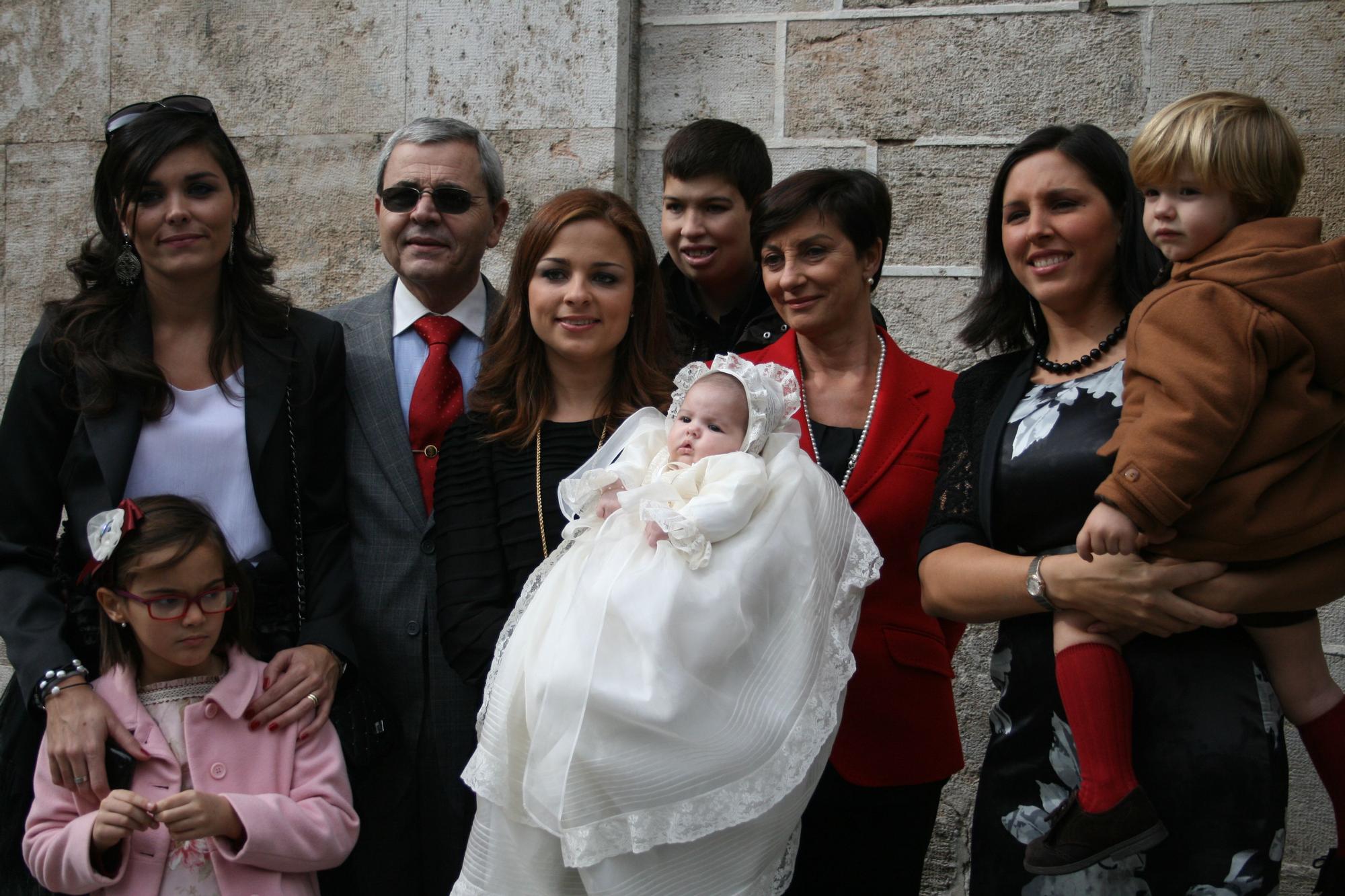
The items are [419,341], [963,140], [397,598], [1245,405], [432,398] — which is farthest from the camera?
[963,140]

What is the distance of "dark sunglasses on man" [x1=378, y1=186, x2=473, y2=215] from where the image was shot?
11.3 feet

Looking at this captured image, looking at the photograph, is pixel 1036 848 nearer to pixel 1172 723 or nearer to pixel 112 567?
pixel 1172 723

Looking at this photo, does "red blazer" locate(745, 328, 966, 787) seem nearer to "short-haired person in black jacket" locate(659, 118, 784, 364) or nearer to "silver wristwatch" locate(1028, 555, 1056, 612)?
"silver wristwatch" locate(1028, 555, 1056, 612)

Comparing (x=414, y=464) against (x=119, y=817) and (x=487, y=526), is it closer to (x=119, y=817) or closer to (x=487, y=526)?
(x=487, y=526)

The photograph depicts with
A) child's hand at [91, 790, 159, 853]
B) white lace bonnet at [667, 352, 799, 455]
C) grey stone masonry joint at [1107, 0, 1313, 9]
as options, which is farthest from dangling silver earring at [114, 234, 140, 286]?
grey stone masonry joint at [1107, 0, 1313, 9]

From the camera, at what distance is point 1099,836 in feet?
7.24

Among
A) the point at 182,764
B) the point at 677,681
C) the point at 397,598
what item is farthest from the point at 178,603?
the point at 677,681

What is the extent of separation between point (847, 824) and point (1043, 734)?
579 mm

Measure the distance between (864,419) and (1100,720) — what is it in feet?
3.22

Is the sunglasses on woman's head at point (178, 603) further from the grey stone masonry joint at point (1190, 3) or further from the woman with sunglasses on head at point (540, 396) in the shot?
the grey stone masonry joint at point (1190, 3)

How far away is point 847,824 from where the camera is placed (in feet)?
9.33

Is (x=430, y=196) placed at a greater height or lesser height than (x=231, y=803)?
greater

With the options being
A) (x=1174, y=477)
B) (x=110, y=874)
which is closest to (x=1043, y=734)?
(x=1174, y=477)

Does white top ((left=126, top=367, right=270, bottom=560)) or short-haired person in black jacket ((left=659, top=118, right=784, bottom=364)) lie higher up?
short-haired person in black jacket ((left=659, top=118, right=784, bottom=364))
